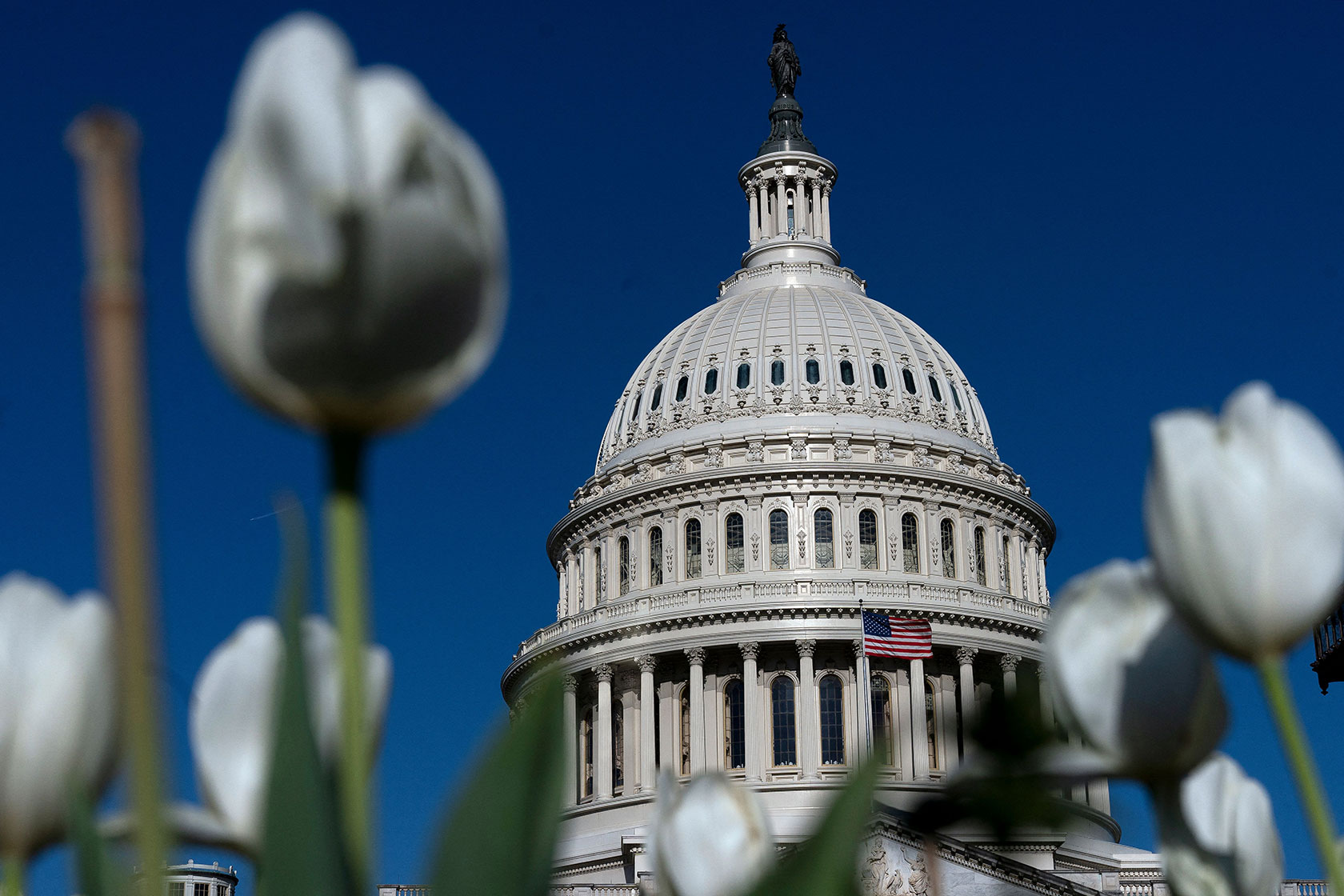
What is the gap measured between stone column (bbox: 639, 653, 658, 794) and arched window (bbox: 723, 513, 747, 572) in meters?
5.28

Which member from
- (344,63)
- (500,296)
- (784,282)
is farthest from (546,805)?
(784,282)

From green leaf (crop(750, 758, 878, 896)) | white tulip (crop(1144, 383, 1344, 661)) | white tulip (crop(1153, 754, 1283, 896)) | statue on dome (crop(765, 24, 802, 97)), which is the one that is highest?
statue on dome (crop(765, 24, 802, 97))

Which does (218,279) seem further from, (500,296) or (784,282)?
(784,282)

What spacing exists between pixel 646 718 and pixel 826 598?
8.98 meters

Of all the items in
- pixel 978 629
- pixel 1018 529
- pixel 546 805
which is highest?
pixel 1018 529

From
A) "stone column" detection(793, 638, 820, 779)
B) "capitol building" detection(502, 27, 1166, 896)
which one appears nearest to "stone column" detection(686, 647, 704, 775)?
"capitol building" detection(502, 27, 1166, 896)

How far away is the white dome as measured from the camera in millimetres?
75750

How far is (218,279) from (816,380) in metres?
76.3

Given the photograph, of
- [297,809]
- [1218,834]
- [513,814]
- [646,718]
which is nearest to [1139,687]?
[1218,834]

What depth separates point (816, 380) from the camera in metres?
77.0

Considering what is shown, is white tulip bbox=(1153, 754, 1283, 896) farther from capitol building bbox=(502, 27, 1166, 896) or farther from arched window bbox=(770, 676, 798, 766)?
arched window bbox=(770, 676, 798, 766)

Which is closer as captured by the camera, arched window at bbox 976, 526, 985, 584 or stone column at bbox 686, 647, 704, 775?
stone column at bbox 686, 647, 704, 775

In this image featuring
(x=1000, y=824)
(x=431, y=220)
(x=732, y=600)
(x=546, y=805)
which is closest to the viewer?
(x=431, y=220)

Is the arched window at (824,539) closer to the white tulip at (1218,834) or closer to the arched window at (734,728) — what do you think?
the arched window at (734,728)
